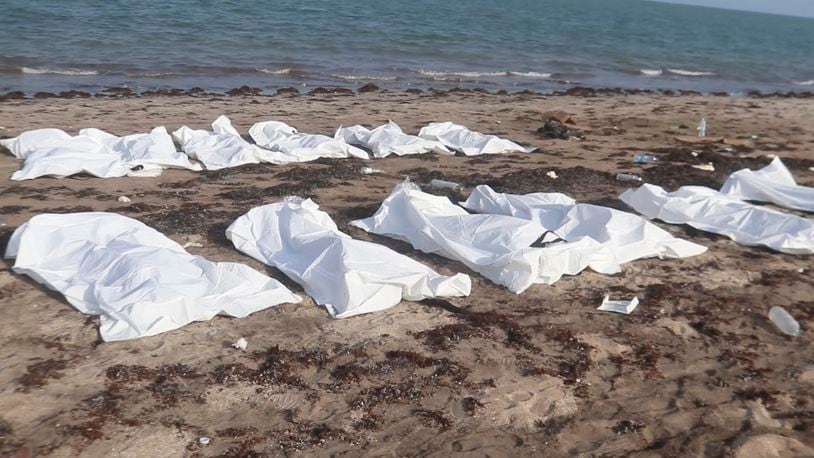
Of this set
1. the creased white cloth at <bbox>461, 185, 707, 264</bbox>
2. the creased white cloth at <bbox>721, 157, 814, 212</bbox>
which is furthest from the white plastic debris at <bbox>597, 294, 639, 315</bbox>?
the creased white cloth at <bbox>721, 157, 814, 212</bbox>

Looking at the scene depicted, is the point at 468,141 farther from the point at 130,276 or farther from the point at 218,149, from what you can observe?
the point at 130,276

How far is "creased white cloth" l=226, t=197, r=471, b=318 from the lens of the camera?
4.38 m

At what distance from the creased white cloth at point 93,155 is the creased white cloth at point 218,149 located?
0.19 metres

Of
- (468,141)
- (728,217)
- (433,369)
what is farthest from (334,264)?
(468,141)

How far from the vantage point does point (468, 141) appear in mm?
8859

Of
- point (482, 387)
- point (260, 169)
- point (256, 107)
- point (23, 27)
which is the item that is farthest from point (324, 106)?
point (23, 27)

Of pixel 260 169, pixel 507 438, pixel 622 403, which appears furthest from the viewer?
pixel 260 169

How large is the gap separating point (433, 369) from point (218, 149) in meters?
4.87

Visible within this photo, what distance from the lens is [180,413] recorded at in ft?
10.8

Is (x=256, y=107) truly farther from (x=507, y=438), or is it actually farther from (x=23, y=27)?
(x=23, y=27)

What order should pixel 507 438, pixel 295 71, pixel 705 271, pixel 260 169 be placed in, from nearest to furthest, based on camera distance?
1. pixel 507 438
2. pixel 705 271
3. pixel 260 169
4. pixel 295 71

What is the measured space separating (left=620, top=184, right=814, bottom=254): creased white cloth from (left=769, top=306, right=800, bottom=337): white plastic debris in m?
1.27

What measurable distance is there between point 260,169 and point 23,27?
1555 cm

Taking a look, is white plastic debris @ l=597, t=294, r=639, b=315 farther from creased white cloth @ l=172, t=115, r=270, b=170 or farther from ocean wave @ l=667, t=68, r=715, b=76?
ocean wave @ l=667, t=68, r=715, b=76
